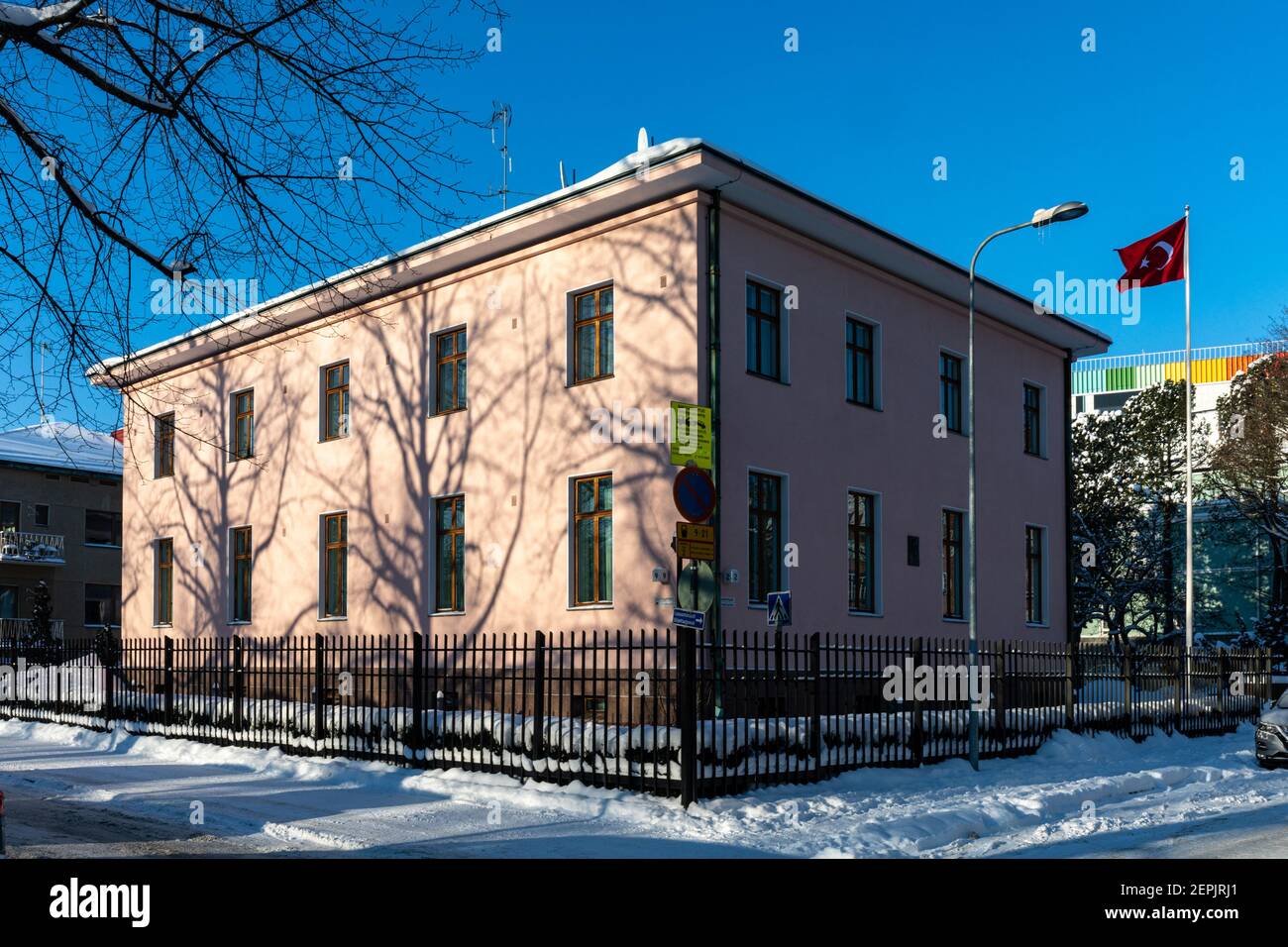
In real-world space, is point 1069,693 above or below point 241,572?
below

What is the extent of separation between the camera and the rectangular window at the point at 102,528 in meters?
49.3

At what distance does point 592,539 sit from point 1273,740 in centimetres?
1067

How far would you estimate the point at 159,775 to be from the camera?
1625cm

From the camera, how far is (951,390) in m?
25.8

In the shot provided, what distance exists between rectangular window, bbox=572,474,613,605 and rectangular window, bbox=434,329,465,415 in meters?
3.86

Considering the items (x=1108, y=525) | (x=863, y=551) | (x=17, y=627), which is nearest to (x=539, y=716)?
(x=863, y=551)

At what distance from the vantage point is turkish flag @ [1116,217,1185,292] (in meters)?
31.1

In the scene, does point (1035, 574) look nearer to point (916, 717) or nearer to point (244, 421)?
point (916, 717)

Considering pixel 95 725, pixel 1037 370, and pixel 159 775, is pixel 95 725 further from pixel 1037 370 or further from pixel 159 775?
pixel 1037 370

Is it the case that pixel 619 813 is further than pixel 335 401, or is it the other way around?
pixel 335 401

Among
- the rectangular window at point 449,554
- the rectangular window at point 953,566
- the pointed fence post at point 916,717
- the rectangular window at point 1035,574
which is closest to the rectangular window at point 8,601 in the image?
the rectangular window at point 449,554

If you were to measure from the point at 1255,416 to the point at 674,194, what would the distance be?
105ft

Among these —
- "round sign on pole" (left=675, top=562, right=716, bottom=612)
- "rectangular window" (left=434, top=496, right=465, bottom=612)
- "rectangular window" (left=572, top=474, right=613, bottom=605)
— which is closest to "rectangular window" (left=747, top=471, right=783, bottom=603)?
"rectangular window" (left=572, top=474, right=613, bottom=605)
